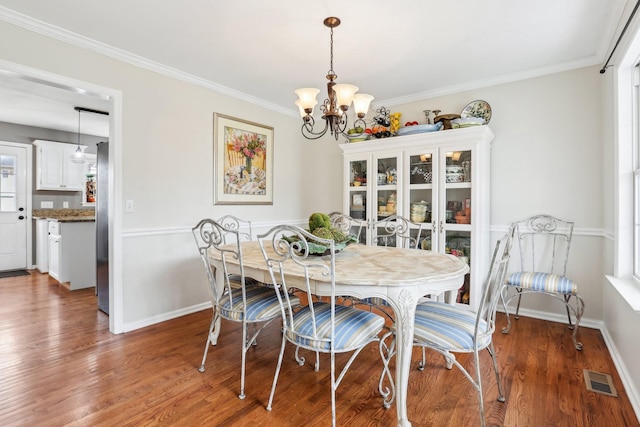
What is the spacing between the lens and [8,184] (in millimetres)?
5055

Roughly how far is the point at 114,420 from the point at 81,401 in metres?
0.32

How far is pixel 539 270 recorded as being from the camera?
9.91ft

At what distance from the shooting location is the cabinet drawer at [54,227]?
4.15 metres

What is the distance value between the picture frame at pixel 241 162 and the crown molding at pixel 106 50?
28 centimetres

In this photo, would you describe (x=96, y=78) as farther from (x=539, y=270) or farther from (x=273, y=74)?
(x=539, y=270)

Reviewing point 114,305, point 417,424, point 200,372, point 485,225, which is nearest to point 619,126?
point 485,225

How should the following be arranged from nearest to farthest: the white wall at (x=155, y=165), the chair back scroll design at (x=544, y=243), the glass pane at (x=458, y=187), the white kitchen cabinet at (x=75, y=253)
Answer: the white wall at (x=155, y=165) < the chair back scroll design at (x=544, y=243) < the glass pane at (x=458, y=187) < the white kitchen cabinet at (x=75, y=253)

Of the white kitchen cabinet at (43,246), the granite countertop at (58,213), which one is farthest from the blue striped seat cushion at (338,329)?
the white kitchen cabinet at (43,246)

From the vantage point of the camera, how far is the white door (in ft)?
16.4

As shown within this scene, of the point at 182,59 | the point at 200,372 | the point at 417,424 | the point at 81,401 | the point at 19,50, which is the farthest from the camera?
the point at 182,59

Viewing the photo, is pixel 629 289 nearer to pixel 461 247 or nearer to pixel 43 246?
pixel 461 247

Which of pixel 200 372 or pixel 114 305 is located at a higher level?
pixel 114 305

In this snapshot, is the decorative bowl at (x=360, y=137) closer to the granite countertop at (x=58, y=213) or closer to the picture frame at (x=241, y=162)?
the picture frame at (x=241, y=162)

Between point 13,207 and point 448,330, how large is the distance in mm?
6468
